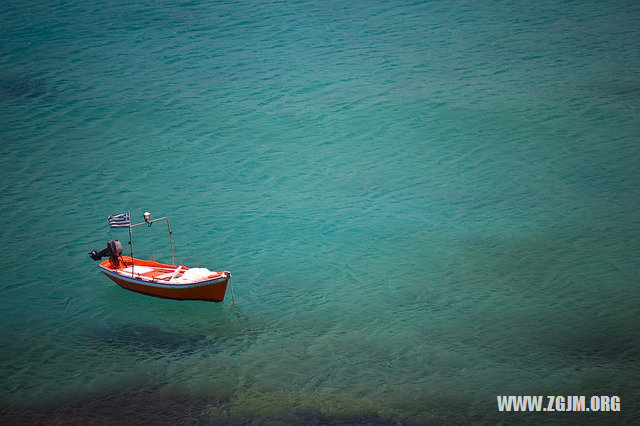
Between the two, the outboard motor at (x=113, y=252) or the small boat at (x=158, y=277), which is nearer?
the small boat at (x=158, y=277)

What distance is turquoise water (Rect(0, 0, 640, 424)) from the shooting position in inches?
730

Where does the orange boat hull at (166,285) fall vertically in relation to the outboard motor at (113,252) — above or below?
below

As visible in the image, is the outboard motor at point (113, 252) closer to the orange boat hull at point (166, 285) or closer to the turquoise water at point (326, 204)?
the orange boat hull at point (166, 285)

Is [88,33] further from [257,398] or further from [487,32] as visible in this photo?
[257,398]

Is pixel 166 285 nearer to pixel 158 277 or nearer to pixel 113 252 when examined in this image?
pixel 158 277

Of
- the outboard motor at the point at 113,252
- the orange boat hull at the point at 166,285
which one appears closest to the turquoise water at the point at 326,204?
the orange boat hull at the point at 166,285

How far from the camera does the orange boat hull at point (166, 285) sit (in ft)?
68.4

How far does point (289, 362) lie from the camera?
62.7 ft

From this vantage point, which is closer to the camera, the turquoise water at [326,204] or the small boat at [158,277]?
the turquoise water at [326,204]

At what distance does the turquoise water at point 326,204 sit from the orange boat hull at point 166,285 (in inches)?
16.9

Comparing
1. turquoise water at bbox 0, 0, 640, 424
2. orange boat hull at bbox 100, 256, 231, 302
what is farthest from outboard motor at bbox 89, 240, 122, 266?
turquoise water at bbox 0, 0, 640, 424

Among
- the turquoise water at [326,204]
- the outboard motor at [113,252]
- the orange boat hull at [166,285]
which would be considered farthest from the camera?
the outboard motor at [113,252]

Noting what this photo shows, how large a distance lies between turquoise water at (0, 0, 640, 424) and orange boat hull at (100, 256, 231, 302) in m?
0.43

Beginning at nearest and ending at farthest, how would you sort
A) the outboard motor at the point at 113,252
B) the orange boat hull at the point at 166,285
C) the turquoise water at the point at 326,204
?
the turquoise water at the point at 326,204 < the orange boat hull at the point at 166,285 < the outboard motor at the point at 113,252
